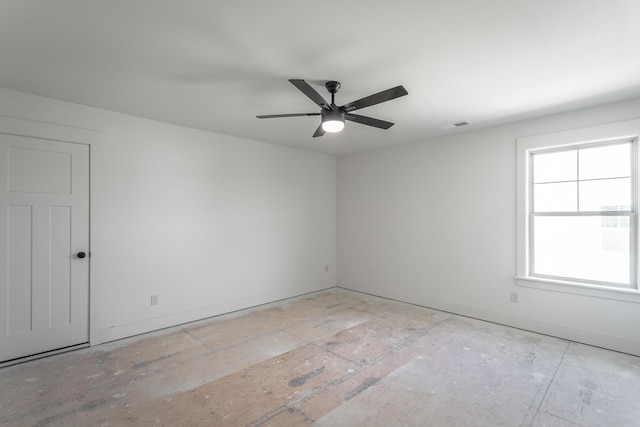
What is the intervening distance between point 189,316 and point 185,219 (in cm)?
127

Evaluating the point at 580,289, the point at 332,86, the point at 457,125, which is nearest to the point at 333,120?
the point at 332,86

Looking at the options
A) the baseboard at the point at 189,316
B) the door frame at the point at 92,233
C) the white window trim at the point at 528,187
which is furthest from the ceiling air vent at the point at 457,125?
the door frame at the point at 92,233

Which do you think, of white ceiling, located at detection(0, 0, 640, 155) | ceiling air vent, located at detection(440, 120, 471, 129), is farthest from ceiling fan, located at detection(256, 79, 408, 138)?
ceiling air vent, located at detection(440, 120, 471, 129)

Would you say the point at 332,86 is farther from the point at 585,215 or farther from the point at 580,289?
the point at 580,289

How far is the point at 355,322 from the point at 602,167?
10.9 ft

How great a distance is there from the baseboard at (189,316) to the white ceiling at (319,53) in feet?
8.08

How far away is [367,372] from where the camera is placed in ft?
8.86

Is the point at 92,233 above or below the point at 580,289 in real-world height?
above

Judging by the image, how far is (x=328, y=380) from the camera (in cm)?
256

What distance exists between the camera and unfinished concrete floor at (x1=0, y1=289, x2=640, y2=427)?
212cm

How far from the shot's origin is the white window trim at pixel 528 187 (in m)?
3.10

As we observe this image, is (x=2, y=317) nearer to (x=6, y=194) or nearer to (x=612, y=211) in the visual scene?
(x=6, y=194)

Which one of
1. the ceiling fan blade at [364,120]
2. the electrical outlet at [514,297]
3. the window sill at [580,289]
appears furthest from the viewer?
the electrical outlet at [514,297]

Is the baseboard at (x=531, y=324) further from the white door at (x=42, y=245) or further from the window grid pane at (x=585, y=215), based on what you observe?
the white door at (x=42, y=245)
